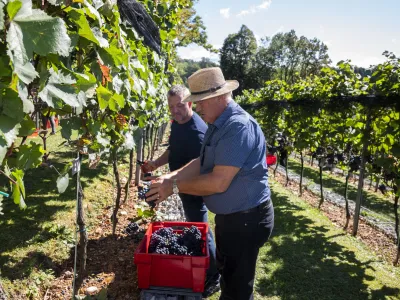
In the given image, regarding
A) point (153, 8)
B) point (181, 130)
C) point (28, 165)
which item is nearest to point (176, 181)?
point (28, 165)

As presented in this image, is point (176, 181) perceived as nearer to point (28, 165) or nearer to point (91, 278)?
point (28, 165)

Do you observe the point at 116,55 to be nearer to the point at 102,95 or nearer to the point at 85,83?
the point at 102,95

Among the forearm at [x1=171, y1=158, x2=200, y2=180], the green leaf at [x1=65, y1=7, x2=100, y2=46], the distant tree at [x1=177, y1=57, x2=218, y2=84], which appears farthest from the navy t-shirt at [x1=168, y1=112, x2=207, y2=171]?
the distant tree at [x1=177, y1=57, x2=218, y2=84]

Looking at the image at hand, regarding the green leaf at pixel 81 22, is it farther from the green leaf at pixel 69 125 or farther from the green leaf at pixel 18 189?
the green leaf at pixel 18 189

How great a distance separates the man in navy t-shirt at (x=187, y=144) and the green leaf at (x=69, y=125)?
175 cm

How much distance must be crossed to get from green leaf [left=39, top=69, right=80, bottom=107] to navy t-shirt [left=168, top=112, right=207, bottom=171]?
230 centimetres

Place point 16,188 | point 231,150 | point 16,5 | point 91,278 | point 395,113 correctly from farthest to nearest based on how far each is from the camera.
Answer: point 395,113 → point 91,278 → point 231,150 → point 16,188 → point 16,5

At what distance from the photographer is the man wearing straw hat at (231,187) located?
2.13 m

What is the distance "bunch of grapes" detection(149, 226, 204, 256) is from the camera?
2.75 m

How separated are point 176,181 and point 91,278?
5.99ft

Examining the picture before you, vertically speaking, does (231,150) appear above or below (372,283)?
above

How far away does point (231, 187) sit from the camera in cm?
223

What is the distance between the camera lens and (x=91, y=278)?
3316 millimetres

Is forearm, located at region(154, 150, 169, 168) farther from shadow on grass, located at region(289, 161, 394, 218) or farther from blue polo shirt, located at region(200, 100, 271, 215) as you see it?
shadow on grass, located at region(289, 161, 394, 218)
